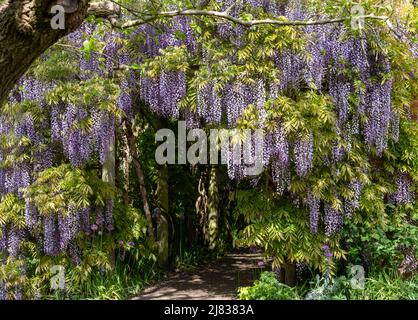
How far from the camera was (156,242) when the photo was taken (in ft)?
22.6

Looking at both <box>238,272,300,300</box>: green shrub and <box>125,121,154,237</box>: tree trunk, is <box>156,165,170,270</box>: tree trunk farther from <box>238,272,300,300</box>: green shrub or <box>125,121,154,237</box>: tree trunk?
<box>238,272,300,300</box>: green shrub

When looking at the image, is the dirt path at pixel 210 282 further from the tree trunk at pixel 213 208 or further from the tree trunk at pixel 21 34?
the tree trunk at pixel 21 34

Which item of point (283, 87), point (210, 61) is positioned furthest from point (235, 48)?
point (283, 87)

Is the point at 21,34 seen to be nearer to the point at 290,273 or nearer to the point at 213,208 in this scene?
the point at 290,273

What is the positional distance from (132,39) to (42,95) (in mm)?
1171

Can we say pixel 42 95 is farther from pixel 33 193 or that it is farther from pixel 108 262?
pixel 108 262

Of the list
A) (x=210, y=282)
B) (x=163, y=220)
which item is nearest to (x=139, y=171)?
(x=163, y=220)

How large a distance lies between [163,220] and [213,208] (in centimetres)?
125

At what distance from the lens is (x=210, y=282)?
258 inches

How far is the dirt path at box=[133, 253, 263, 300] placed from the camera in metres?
5.83

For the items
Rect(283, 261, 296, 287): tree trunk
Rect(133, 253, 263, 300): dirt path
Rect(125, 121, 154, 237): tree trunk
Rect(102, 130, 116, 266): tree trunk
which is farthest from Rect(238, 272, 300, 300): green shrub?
Rect(125, 121, 154, 237): tree trunk

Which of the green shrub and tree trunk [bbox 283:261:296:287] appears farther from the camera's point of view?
tree trunk [bbox 283:261:296:287]

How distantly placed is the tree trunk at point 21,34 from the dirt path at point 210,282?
143 inches

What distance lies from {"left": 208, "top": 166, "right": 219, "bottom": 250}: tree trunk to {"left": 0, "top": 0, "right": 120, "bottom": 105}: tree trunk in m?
5.43
